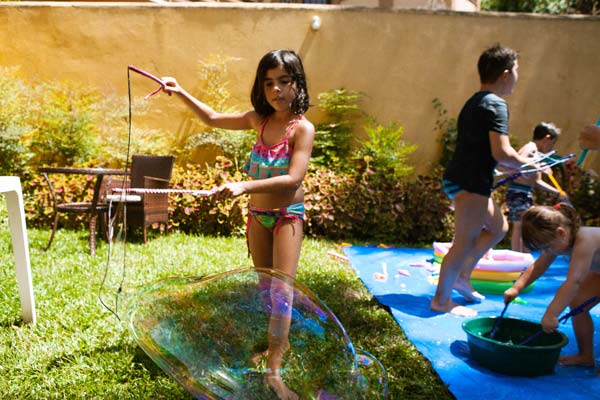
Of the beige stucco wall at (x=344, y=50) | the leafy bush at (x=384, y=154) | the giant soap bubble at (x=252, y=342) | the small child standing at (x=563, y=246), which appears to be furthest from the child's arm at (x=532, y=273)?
the beige stucco wall at (x=344, y=50)

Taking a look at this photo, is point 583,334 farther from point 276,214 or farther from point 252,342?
point 252,342

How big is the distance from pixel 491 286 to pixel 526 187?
4.68 feet

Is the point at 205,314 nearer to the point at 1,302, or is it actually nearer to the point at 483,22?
the point at 1,302

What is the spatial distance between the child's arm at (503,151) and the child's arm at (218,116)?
1666 mm

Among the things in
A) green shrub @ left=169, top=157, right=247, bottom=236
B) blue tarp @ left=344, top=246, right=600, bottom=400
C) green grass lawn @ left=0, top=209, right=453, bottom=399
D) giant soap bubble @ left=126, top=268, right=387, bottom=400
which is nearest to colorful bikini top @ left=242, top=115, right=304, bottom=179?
giant soap bubble @ left=126, top=268, right=387, bottom=400

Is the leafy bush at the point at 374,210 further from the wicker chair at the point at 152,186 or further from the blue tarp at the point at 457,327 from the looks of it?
the wicker chair at the point at 152,186

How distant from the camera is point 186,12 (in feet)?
26.6

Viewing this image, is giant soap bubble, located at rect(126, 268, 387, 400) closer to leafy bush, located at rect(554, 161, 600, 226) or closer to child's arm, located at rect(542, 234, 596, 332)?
child's arm, located at rect(542, 234, 596, 332)

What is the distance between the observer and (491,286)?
4.68 metres

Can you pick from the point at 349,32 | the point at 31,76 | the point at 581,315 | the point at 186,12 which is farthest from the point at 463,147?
the point at 31,76

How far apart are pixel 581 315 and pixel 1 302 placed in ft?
12.4

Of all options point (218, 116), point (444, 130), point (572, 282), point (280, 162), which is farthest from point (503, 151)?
point (444, 130)

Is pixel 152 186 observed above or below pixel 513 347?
above

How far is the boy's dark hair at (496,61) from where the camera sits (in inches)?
143
